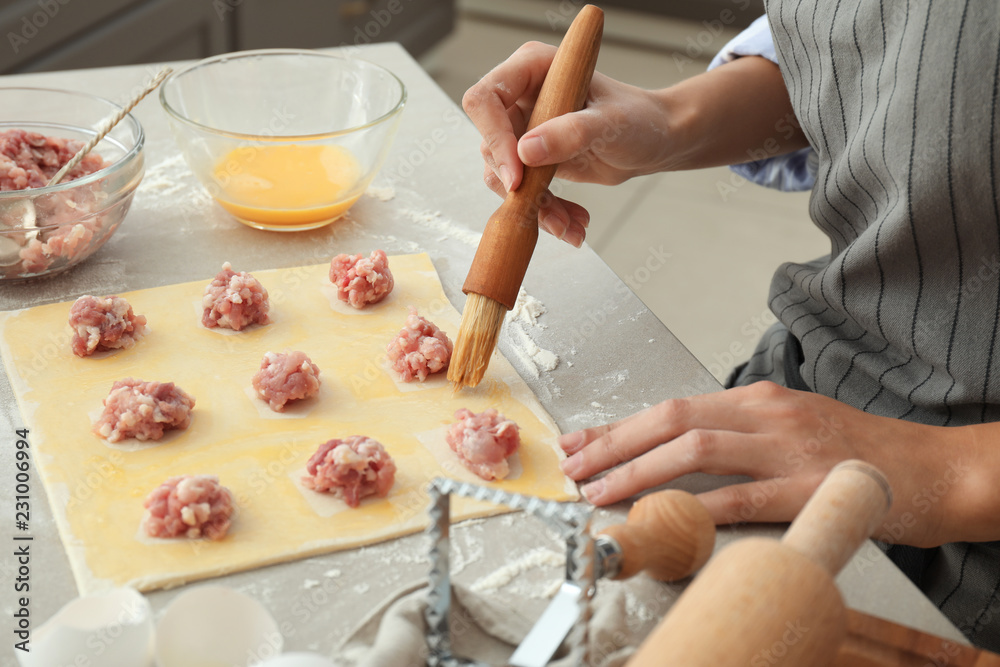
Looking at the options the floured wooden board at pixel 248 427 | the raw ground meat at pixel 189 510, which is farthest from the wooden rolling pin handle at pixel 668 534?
the raw ground meat at pixel 189 510

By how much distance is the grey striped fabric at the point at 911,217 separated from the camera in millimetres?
932

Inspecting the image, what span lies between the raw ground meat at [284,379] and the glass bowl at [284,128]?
0.36m

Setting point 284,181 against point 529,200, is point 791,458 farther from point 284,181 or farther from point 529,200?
point 284,181

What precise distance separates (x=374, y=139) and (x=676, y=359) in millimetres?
555

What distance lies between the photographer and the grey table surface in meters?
0.79

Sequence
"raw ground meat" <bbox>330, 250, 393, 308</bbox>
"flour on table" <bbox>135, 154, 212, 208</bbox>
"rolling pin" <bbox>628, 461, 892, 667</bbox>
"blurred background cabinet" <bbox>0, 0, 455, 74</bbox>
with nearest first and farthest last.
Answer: "rolling pin" <bbox>628, 461, 892, 667</bbox>, "raw ground meat" <bbox>330, 250, 393, 308</bbox>, "flour on table" <bbox>135, 154, 212, 208</bbox>, "blurred background cabinet" <bbox>0, 0, 455, 74</bbox>

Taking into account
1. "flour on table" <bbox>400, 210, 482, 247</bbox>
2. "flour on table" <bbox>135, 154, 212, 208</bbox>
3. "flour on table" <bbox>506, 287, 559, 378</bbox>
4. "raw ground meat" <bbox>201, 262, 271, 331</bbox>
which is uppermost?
"raw ground meat" <bbox>201, 262, 271, 331</bbox>

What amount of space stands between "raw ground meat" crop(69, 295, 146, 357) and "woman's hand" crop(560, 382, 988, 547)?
569 mm

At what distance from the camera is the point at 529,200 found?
103cm

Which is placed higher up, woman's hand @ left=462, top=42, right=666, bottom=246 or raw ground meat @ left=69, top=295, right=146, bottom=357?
woman's hand @ left=462, top=42, right=666, bottom=246

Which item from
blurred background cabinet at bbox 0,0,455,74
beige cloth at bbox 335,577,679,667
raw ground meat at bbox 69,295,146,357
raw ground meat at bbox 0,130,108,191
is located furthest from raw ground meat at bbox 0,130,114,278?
blurred background cabinet at bbox 0,0,455,74

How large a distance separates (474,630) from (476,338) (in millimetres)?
375

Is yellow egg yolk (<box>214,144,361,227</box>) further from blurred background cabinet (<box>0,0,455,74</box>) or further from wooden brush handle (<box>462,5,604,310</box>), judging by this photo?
blurred background cabinet (<box>0,0,455,74</box>)

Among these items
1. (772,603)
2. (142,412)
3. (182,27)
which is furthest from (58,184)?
(182,27)
